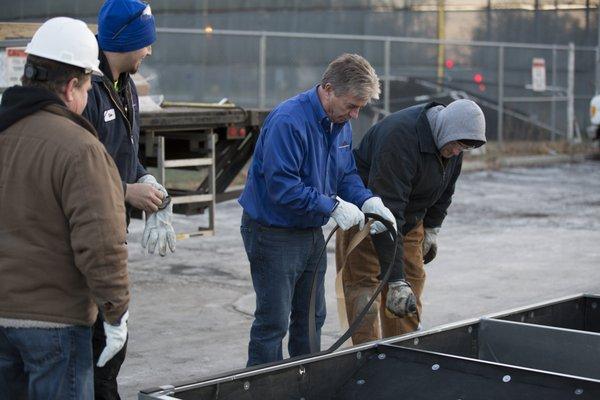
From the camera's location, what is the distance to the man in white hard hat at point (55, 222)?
3.75 m

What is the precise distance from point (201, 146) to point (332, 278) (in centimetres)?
157

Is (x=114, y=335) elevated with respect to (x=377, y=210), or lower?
lower

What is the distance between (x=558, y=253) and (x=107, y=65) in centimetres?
738

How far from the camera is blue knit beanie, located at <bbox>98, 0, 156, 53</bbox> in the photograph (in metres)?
4.93

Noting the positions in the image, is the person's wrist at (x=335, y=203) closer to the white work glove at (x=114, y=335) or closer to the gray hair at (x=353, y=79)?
the gray hair at (x=353, y=79)

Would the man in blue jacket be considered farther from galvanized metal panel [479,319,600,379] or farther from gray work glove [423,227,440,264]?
gray work glove [423,227,440,264]

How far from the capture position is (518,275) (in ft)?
33.7

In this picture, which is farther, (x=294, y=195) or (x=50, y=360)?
(x=294, y=195)

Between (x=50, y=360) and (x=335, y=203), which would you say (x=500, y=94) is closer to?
(x=335, y=203)

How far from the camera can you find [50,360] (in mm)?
3859

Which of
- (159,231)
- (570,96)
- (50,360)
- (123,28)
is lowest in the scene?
(50,360)

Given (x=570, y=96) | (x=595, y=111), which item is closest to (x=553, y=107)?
(x=570, y=96)

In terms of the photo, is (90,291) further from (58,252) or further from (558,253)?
(558,253)

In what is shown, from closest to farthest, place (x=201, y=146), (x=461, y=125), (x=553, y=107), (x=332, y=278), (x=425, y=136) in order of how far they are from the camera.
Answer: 1. (x=461, y=125)
2. (x=425, y=136)
3. (x=201, y=146)
4. (x=332, y=278)
5. (x=553, y=107)
